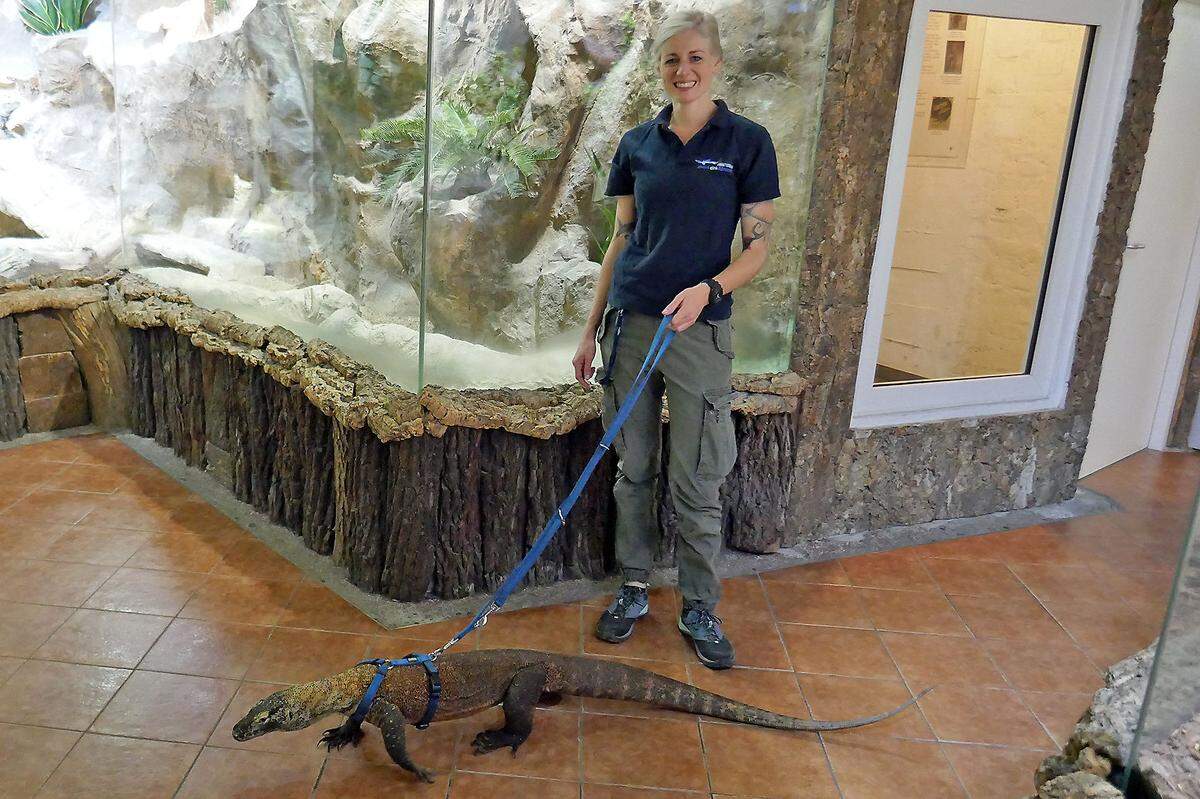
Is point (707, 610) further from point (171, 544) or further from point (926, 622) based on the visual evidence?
point (171, 544)

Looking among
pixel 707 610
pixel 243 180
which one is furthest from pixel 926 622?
pixel 243 180

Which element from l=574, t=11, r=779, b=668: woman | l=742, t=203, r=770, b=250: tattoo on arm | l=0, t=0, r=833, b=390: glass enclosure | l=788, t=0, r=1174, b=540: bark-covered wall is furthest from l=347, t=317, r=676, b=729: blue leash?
l=788, t=0, r=1174, b=540: bark-covered wall

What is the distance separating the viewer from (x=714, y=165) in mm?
2807

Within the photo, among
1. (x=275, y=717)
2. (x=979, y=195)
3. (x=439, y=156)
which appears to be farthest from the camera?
(x=979, y=195)

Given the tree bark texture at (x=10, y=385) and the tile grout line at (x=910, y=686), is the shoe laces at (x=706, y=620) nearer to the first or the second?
the tile grout line at (x=910, y=686)

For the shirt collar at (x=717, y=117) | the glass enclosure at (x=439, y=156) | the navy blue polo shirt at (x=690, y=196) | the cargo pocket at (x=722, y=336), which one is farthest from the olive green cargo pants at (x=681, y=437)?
the shirt collar at (x=717, y=117)

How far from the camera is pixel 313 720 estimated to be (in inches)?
92.7

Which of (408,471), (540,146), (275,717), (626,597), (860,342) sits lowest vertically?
(626,597)

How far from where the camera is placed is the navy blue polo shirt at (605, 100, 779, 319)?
2.81m

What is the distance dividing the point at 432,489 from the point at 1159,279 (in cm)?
406

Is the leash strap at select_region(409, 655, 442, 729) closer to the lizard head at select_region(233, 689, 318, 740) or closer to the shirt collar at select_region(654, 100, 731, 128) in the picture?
the lizard head at select_region(233, 689, 318, 740)

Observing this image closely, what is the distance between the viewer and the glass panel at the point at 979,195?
3.89 m

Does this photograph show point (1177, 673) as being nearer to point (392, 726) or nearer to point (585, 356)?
point (392, 726)

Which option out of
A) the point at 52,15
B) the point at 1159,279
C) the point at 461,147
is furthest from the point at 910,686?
the point at 52,15
